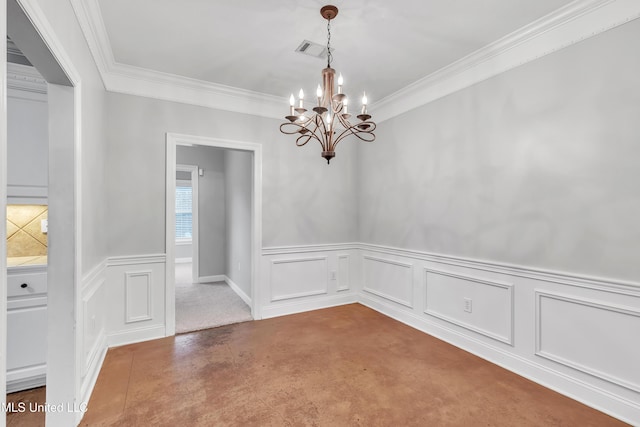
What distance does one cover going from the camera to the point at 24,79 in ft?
8.05

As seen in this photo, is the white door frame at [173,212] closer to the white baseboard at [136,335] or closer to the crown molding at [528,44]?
the white baseboard at [136,335]

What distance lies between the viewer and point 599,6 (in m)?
2.08

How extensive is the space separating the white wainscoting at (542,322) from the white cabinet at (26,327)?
3.42 m

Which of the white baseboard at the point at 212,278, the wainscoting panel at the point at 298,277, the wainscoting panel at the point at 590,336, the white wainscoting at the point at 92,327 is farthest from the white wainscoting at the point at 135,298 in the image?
the wainscoting panel at the point at 590,336

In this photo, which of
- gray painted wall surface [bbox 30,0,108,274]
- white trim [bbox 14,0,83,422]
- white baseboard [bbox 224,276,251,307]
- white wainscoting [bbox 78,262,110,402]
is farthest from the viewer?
white baseboard [bbox 224,276,251,307]

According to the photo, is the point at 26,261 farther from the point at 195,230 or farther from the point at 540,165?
the point at 540,165

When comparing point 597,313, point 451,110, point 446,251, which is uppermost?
point 451,110

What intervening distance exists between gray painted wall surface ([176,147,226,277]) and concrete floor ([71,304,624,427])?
2.58 m

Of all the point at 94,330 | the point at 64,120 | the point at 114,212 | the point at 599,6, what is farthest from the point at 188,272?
the point at 599,6

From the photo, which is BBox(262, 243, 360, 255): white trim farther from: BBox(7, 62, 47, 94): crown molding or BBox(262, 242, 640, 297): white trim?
BBox(7, 62, 47, 94): crown molding

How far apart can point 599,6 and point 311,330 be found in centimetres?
Result: 359

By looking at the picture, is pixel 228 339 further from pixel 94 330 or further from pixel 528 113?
pixel 528 113

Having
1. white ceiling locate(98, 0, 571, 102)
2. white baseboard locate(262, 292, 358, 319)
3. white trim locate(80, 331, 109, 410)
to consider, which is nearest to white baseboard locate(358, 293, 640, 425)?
white baseboard locate(262, 292, 358, 319)

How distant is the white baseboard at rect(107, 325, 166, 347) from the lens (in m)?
3.06
